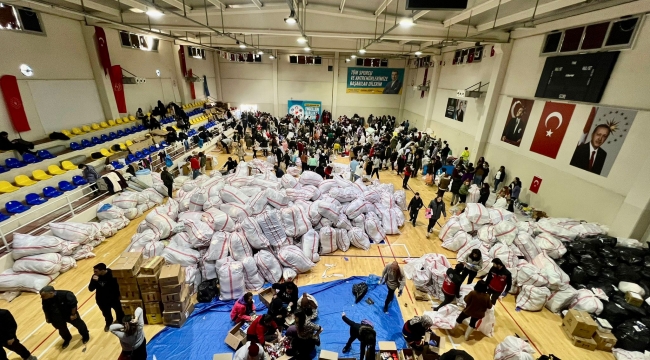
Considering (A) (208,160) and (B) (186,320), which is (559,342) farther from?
(A) (208,160)

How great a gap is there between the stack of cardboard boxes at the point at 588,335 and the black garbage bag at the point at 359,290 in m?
3.31

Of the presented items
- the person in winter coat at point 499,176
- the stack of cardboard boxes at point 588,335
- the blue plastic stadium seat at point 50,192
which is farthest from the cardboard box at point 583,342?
the blue plastic stadium seat at point 50,192

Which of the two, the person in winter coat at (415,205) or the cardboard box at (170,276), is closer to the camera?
the cardboard box at (170,276)

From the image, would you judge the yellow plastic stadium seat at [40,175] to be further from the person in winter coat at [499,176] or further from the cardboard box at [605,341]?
the person in winter coat at [499,176]

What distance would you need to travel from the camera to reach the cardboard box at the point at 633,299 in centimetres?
445

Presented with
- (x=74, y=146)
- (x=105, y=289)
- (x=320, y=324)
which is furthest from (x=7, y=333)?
(x=74, y=146)

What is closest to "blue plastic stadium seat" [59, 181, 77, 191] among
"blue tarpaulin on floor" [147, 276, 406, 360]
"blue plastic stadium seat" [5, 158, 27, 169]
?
"blue plastic stadium seat" [5, 158, 27, 169]

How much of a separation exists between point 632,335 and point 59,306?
8.18 m

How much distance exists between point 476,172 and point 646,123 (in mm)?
4033

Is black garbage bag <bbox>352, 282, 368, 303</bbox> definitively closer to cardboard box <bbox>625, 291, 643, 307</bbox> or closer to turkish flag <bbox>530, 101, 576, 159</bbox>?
cardboard box <bbox>625, 291, 643, 307</bbox>

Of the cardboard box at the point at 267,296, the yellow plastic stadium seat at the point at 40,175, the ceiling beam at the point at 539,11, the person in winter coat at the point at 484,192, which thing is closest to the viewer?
the cardboard box at the point at 267,296

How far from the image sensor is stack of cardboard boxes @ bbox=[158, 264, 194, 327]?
13.4 ft

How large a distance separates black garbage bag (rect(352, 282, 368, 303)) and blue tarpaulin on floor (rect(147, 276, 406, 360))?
0.23 feet

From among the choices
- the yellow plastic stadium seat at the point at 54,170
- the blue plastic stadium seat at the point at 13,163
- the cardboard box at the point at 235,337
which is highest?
the blue plastic stadium seat at the point at 13,163
